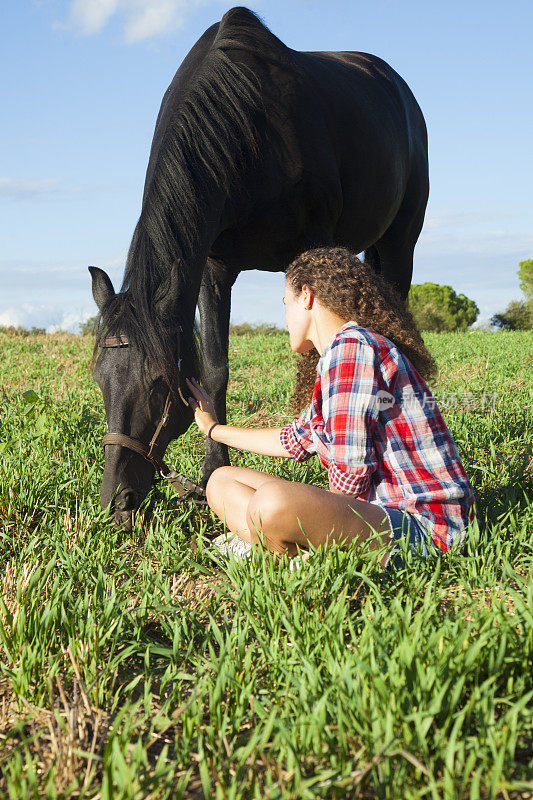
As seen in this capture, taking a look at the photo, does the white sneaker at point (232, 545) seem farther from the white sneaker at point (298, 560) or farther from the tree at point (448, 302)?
the tree at point (448, 302)

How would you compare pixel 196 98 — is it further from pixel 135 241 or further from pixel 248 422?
pixel 248 422

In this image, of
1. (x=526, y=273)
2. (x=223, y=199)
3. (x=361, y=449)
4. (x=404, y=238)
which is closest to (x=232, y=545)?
(x=361, y=449)

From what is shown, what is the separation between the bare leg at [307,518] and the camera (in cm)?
213

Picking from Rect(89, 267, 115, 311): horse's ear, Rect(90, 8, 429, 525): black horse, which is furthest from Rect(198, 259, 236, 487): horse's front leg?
Rect(89, 267, 115, 311): horse's ear

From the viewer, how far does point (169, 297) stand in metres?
2.95

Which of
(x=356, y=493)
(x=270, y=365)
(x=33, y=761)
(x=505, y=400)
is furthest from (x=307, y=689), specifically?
(x=270, y=365)

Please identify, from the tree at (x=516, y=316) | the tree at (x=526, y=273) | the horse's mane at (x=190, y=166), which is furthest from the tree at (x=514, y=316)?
the horse's mane at (x=190, y=166)

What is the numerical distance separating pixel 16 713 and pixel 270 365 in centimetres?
668

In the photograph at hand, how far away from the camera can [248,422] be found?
504 cm

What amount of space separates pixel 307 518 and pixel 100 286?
1576 millimetres

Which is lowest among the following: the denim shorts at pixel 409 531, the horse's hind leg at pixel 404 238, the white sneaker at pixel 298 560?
the white sneaker at pixel 298 560

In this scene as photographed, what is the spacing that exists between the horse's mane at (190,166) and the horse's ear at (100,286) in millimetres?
87

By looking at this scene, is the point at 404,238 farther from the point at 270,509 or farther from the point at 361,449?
the point at 270,509

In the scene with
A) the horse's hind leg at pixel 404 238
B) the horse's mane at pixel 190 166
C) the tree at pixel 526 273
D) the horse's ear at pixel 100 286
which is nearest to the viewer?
the horse's mane at pixel 190 166
